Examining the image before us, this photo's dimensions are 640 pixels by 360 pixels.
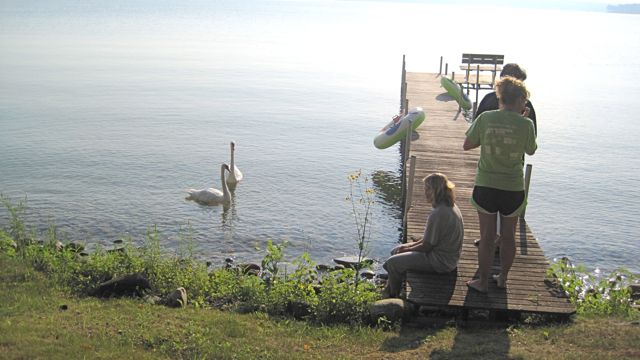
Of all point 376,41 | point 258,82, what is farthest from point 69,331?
point 376,41

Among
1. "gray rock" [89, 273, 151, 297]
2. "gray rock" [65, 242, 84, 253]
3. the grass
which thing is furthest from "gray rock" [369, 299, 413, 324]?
"gray rock" [65, 242, 84, 253]

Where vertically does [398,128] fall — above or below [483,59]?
below

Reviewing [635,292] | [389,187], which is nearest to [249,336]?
[635,292]

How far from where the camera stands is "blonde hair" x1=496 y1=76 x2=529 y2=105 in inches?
299

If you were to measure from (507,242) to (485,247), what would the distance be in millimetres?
247

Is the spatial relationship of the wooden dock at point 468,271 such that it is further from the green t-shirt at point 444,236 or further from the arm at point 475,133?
the arm at point 475,133

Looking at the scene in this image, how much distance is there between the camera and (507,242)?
26.5 feet

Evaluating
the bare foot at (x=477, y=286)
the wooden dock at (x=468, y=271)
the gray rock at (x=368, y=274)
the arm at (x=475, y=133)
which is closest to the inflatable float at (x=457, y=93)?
the wooden dock at (x=468, y=271)

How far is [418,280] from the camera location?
28.3 feet

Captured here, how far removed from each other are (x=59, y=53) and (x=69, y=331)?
41.5 metres

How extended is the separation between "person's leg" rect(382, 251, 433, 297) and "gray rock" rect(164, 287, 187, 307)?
2478 mm

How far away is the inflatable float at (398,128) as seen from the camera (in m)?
20.7

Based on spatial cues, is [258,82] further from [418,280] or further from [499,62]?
[418,280]

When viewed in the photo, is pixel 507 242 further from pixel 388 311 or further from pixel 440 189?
pixel 388 311
